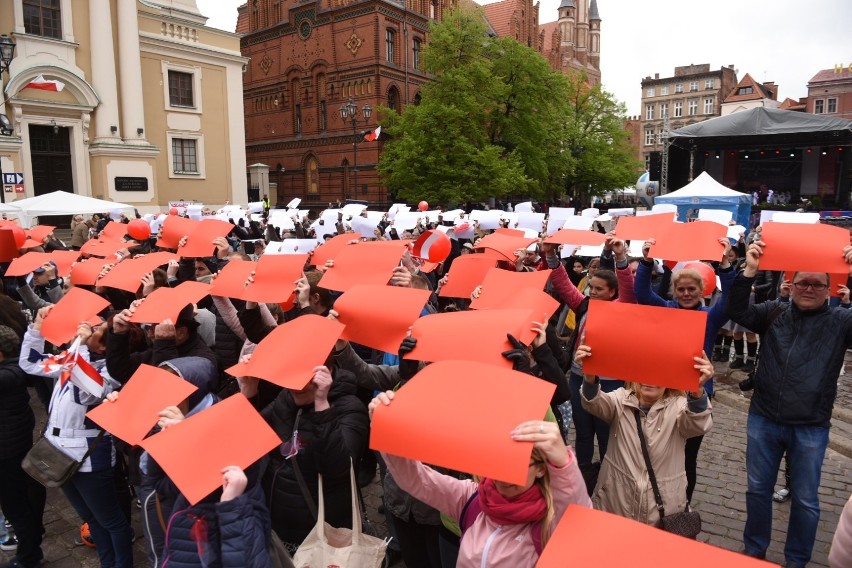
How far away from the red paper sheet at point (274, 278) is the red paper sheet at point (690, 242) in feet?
8.69

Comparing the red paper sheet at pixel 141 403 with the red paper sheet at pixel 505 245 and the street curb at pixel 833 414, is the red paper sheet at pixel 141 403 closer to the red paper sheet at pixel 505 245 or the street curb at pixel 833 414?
the red paper sheet at pixel 505 245

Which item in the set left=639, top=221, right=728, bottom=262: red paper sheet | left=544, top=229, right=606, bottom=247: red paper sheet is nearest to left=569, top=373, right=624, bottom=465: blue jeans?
left=639, top=221, right=728, bottom=262: red paper sheet

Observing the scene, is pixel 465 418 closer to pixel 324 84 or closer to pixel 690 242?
pixel 690 242

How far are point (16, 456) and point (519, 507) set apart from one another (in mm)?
3804

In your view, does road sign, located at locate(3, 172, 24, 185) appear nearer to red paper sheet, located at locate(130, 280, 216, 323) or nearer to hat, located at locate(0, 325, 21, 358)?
hat, located at locate(0, 325, 21, 358)

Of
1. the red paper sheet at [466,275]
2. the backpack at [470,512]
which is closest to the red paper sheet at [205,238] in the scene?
the red paper sheet at [466,275]

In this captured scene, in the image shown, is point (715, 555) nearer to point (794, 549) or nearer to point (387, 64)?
point (794, 549)

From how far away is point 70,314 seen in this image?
13.5 ft

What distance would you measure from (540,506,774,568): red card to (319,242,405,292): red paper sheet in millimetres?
2776

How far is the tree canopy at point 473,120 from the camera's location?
96.6 ft

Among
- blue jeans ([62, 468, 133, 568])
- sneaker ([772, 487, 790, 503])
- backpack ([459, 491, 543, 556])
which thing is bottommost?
sneaker ([772, 487, 790, 503])

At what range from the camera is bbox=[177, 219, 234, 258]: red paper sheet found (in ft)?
19.5

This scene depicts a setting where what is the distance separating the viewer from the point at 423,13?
1635 inches

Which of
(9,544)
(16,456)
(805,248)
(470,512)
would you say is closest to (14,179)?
(9,544)
